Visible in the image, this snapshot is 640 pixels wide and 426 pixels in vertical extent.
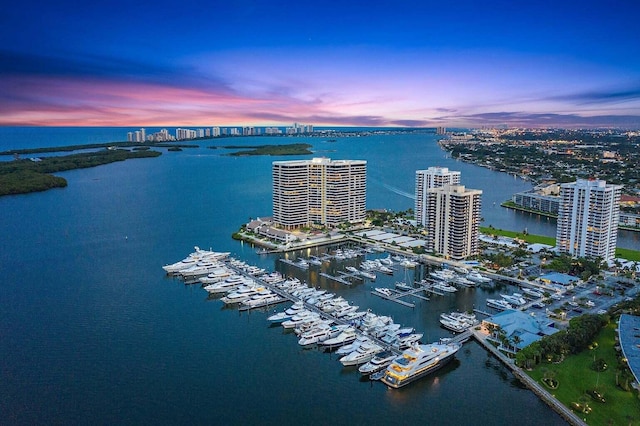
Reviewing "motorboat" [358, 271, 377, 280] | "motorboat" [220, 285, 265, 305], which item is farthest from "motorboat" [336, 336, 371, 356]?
"motorboat" [358, 271, 377, 280]

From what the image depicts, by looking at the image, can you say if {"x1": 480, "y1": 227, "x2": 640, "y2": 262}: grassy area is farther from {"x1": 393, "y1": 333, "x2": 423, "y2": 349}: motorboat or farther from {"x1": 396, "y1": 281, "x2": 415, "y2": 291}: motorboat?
{"x1": 393, "y1": 333, "x2": 423, "y2": 349}: motorboat

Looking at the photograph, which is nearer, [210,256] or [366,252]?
[210,256]

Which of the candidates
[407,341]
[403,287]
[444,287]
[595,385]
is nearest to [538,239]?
[444,287]

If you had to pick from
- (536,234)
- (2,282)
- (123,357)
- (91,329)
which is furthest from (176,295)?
(536,234)

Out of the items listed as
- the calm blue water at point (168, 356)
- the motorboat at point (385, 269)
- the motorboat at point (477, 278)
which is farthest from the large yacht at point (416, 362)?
the motorboat at point (385, 269)

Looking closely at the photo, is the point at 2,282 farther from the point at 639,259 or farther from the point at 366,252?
the point at 639,259

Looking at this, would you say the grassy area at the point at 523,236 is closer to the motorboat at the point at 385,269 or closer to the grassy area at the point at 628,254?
the grassy area at the point at 628,254
